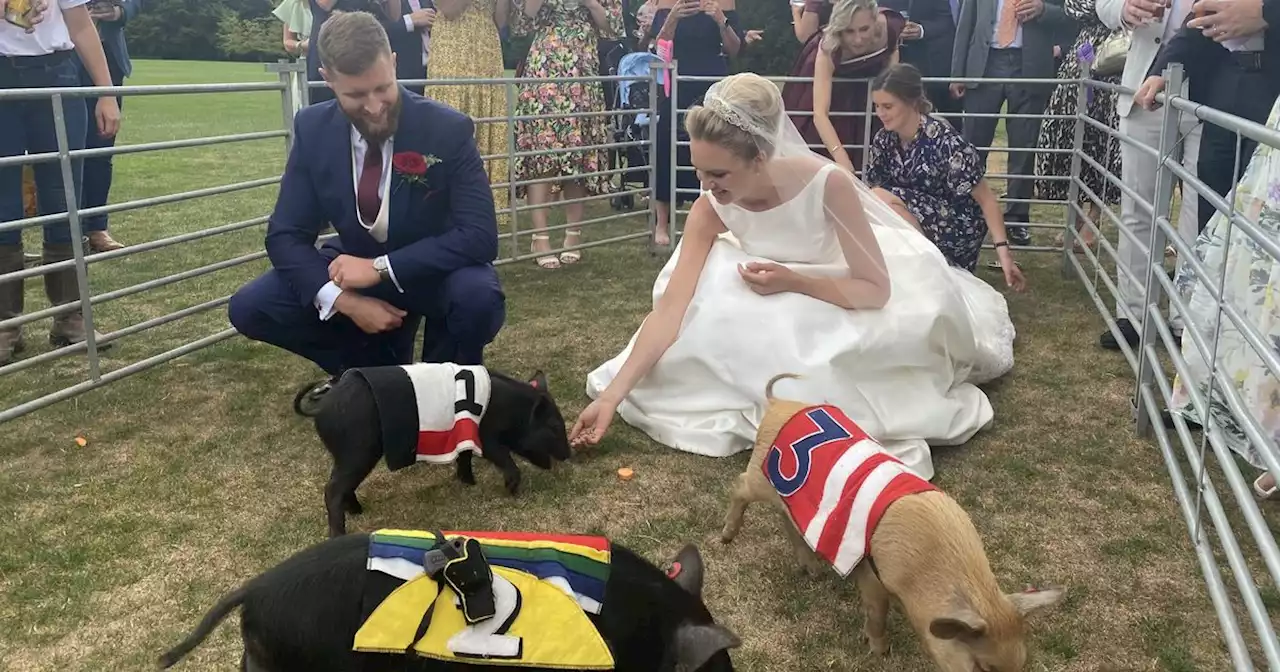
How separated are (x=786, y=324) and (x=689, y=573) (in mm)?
1528

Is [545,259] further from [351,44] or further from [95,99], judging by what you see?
[351,44]

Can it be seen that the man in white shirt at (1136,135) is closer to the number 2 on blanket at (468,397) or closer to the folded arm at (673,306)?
the folded arm at (673,306)

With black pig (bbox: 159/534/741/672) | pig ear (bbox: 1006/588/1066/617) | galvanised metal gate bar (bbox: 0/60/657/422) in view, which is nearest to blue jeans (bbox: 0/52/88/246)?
galvanised metal gate bar (bbox: 0/60/657/422)

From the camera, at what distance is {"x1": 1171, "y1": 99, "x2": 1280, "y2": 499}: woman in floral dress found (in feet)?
8.75

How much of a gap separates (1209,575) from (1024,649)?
79cm

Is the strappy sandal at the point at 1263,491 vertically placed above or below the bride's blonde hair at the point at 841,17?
below

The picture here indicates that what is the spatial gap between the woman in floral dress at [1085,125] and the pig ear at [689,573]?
4154mm

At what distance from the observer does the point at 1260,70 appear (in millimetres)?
3457

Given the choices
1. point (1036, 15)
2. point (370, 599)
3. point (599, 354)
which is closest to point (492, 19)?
point (599, 354)

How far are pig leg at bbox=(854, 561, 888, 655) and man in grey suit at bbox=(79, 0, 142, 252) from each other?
171 inches

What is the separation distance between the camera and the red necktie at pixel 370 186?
3.45 m

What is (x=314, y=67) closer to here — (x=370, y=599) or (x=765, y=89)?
(x=765, y=89)

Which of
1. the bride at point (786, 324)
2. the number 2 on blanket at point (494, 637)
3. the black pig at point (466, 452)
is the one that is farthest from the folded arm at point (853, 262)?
the number 2 on blanket at point (494, 637)

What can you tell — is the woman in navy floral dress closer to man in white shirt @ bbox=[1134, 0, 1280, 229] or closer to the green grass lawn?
the green grass lawn
